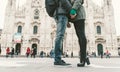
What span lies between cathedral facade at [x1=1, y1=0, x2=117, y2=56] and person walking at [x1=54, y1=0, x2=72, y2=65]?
25.3 metres

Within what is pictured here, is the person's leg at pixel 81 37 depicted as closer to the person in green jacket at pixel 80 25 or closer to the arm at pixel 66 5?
the person in green jacket at pixel 80 25

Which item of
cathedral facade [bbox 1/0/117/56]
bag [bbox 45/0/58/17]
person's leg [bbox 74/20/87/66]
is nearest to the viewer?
person's leg [bbox 74/20/87/66]

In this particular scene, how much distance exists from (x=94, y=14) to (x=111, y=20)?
9.55 ft

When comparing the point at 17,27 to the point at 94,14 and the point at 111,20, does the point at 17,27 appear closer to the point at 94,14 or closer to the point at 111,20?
the point at 94,14

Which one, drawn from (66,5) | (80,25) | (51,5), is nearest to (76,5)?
(66,5)

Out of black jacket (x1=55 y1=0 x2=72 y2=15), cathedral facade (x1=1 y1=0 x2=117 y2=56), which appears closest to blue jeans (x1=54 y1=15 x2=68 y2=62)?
black jacket (x1=55 y1=0 x2=72 y2=15)

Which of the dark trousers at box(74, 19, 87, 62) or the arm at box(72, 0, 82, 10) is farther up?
the arm at box(72, 0, 82, 10)

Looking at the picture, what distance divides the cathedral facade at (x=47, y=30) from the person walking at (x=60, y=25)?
25331mm

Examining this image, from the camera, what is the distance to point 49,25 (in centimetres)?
3036

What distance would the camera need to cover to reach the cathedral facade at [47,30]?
29.4 metres

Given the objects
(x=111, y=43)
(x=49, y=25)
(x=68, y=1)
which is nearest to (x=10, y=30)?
(x=49, y=25)

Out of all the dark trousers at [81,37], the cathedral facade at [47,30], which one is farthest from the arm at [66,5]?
the cathedral facade at [47,30]

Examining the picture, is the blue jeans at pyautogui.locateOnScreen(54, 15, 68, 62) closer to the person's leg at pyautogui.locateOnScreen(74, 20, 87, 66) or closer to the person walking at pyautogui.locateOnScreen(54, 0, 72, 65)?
the person walking at pyautogui.locateOnScreen(54, 0, 72, 65)

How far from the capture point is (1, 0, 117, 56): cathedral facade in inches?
1156
